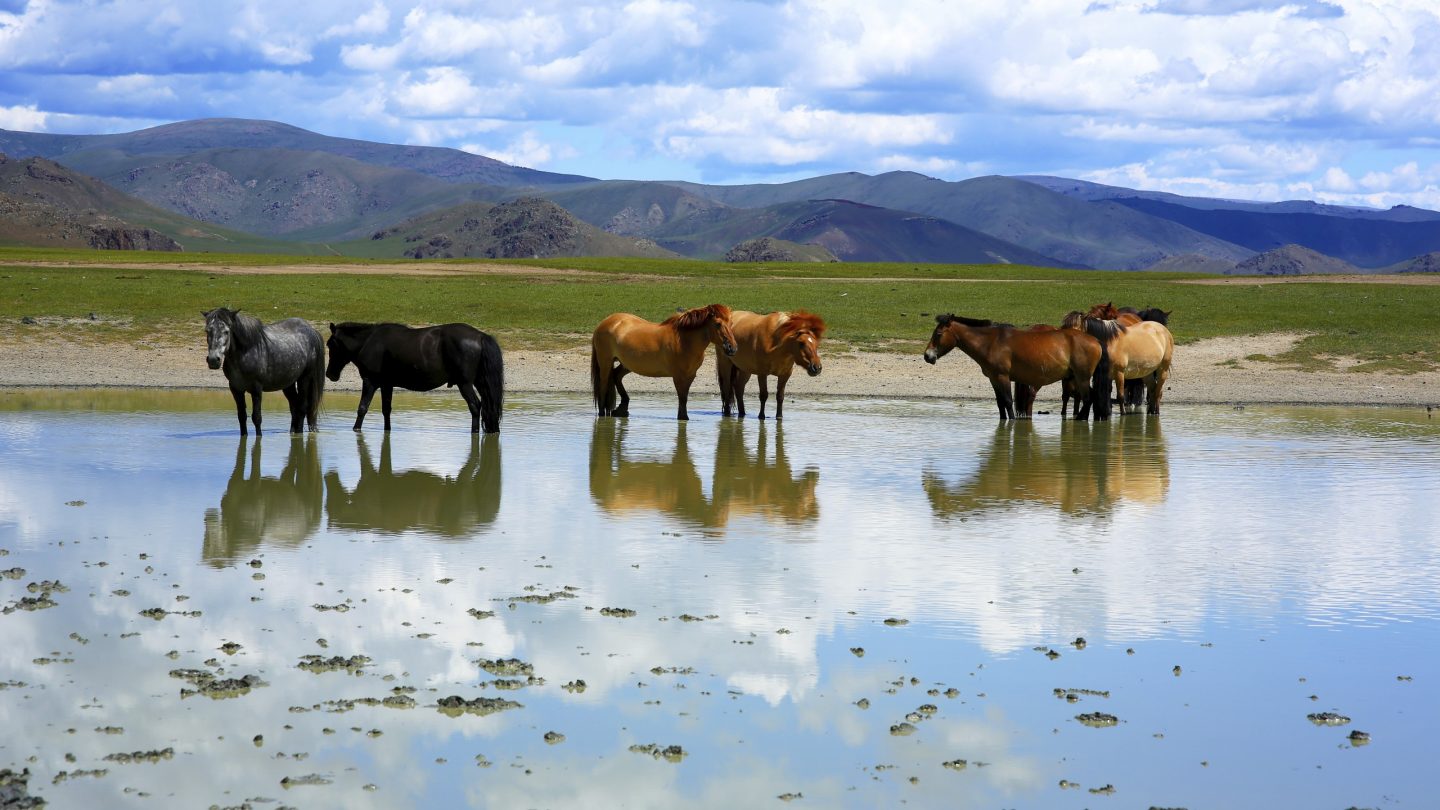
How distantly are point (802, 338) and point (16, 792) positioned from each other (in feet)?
47.3

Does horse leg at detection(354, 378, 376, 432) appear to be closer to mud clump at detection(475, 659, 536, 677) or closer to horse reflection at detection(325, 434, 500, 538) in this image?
horse reflection at detection(325, 434, 500, 538)

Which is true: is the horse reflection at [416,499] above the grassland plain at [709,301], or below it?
below

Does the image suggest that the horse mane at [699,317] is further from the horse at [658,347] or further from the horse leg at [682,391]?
the horse leg at [682,391]

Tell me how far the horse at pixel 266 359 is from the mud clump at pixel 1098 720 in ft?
37.4

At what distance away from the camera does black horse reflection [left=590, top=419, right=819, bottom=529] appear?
11.7 m

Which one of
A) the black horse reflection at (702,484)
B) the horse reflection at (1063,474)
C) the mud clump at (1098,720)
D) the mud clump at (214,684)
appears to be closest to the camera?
the mud clump at (1098,720)

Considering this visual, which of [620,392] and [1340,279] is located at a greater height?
[1340,279]

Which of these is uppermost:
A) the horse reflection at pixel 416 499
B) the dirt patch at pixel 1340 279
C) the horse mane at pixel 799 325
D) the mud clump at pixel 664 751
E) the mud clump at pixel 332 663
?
the dirt patch at pixel 1340 279

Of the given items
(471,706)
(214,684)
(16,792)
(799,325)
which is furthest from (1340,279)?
(16,792)

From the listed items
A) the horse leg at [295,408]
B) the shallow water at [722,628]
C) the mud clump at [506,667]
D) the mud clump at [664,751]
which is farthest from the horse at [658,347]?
the mud clump at [664,751]

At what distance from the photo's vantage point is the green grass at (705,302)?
100 ft

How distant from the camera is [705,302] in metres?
39.3

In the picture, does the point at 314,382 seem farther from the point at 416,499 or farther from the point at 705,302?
the point at 705,302

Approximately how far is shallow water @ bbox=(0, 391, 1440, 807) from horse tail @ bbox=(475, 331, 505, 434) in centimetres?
226
